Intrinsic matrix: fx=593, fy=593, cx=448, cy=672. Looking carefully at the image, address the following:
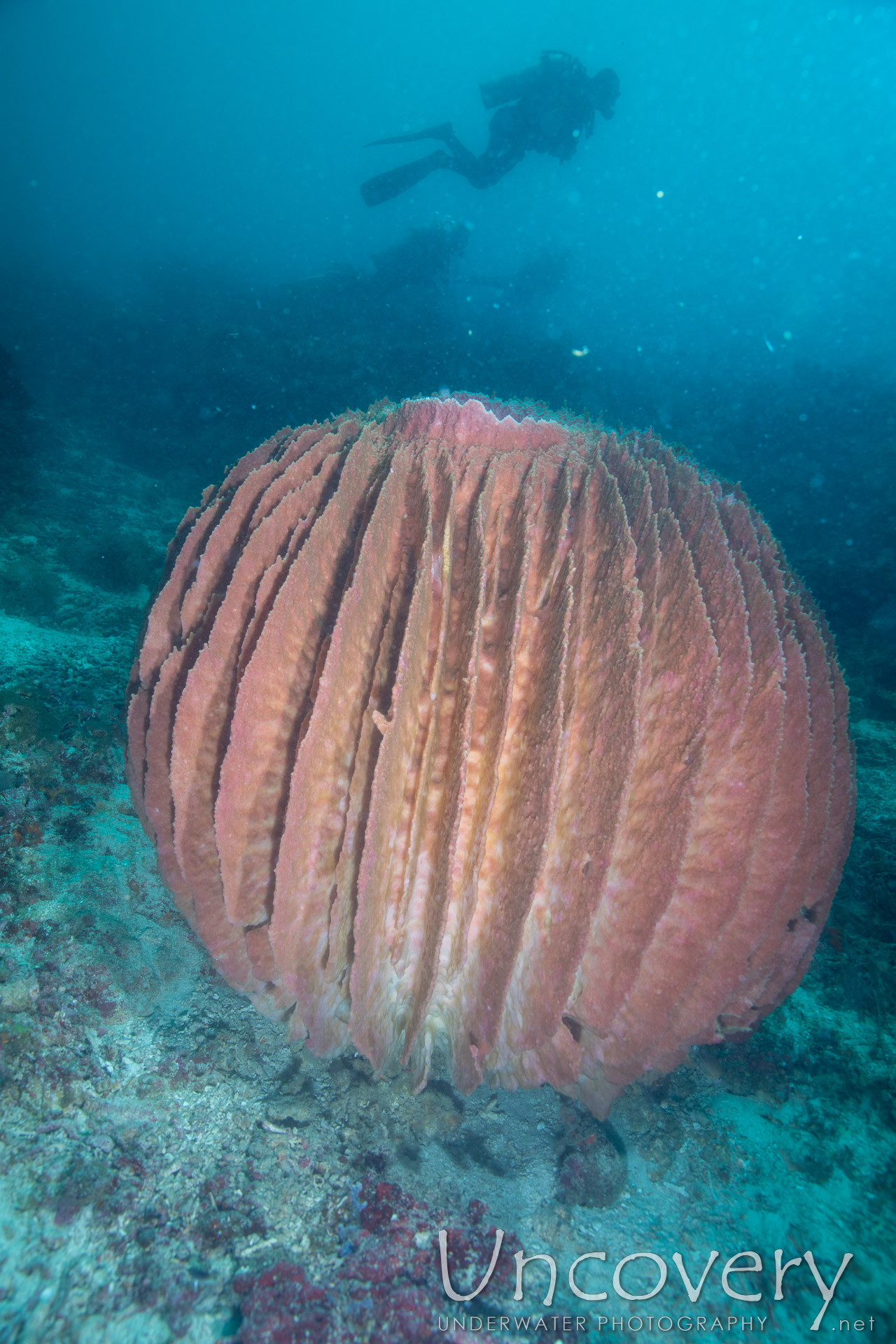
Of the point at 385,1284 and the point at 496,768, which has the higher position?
the point at 496,768

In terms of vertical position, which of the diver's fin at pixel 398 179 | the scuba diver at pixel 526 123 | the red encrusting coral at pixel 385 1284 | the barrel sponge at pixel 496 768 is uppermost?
the scuba diver at pixel 526 123

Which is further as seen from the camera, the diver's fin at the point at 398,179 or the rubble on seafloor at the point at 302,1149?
the diver's fin at the point at 398,179

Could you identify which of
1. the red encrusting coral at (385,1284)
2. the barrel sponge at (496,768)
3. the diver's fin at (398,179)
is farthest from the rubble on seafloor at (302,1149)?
the diver's fin at (398,179)

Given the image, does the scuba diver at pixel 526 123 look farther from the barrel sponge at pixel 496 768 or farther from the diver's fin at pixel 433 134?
the barrel sponge at pixel 496 768

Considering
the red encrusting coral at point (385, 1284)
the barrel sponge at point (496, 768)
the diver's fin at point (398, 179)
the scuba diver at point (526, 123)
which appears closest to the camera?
the red encrusting coral at point (385, 1284)

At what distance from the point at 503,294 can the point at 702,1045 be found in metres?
34.2

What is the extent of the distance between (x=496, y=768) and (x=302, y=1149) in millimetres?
1476

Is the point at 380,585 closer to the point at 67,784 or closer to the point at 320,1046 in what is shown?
the point at 320,1046

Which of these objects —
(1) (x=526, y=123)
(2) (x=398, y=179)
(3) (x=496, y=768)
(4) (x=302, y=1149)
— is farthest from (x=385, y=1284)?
(1) (x=526, y=123)

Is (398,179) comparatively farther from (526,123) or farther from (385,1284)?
(385,1284)

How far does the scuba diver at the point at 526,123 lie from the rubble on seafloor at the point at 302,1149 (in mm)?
26914

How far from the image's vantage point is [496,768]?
78.5 inches

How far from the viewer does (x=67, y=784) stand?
126 inches

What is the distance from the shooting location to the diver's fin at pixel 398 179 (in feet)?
75.2
